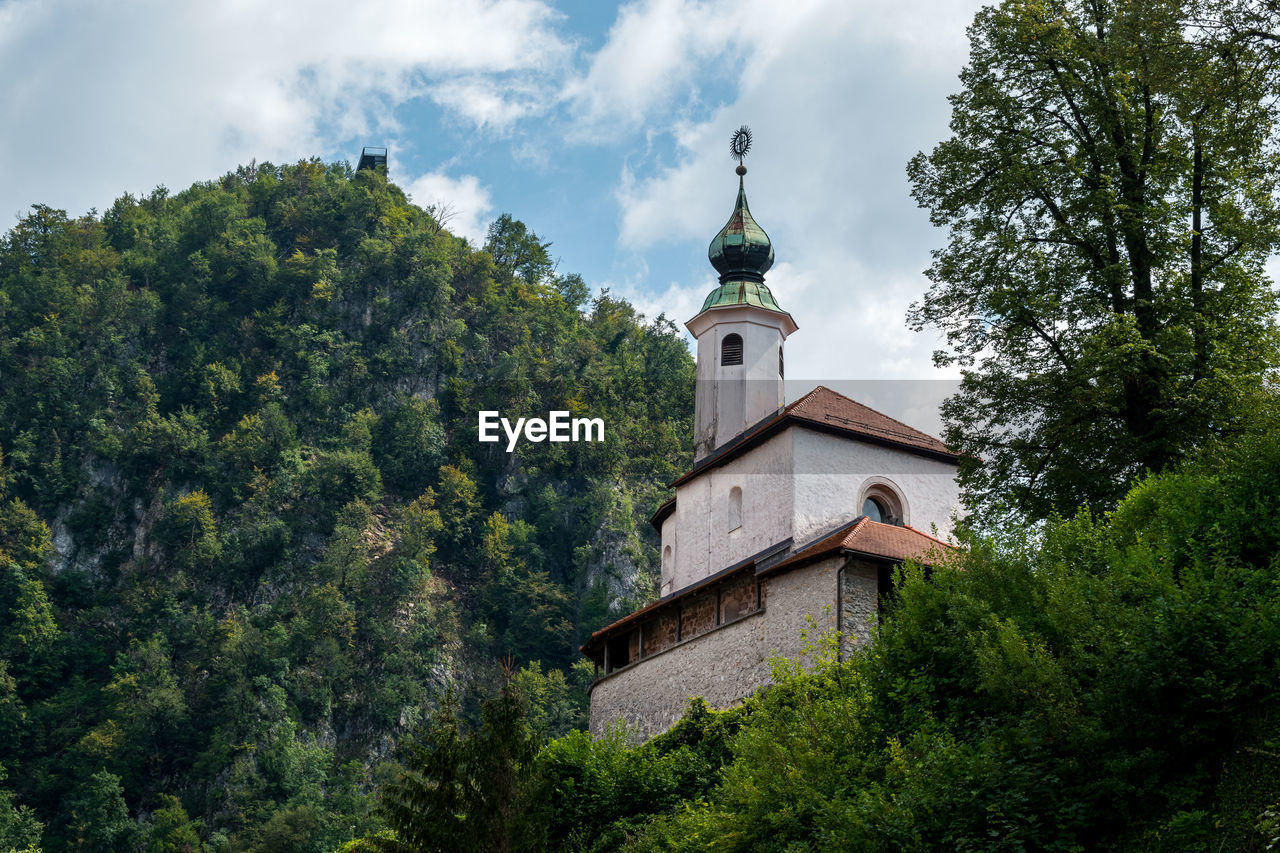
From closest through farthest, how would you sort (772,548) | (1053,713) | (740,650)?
1. (1053,713)
2. (740,650)
3. (772,548)

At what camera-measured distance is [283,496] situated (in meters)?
80.0

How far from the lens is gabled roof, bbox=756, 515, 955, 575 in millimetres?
25281

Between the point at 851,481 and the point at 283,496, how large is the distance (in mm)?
55954

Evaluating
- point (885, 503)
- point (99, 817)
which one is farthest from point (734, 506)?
point (99, 817)

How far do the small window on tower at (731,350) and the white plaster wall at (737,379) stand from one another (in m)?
0.12

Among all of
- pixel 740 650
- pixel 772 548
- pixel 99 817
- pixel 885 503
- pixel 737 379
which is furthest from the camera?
pixel 99 817

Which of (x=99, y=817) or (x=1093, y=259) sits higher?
(x=1093, y=259)

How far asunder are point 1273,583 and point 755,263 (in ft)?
89.4

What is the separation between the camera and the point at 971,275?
76.6 feet

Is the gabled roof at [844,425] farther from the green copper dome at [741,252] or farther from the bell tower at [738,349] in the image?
the green copper dome at [741,252]

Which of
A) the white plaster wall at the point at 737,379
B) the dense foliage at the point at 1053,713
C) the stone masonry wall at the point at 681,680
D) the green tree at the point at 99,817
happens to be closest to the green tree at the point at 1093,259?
the dense foliage at the point at 1053,713

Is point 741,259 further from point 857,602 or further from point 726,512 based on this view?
point 857,602

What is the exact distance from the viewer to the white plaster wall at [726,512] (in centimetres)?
3048

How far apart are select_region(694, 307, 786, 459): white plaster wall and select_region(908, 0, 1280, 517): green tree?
14246mm
